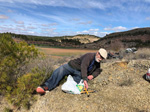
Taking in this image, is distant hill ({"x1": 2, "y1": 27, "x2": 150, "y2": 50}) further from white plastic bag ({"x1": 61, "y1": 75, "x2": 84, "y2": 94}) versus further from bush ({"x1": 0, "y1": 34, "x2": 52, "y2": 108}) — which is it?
white plastic bag ({"x1": 61, "y1": 75, "x2": 84, "y2": 94})

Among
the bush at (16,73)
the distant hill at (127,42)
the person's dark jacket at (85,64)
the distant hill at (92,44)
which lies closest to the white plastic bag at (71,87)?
the person's dark jacket at (85,64)

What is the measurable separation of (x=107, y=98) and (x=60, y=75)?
1398 mm

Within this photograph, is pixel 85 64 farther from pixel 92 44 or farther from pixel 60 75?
pixel 92 44

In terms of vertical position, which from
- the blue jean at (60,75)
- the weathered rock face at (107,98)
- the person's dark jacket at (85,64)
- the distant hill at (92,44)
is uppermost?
the distant hill at (92,44)

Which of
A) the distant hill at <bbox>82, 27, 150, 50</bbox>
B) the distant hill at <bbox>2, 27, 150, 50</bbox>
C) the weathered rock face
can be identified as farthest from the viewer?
the distant hill at <bbox>82, 27, 150, 50</bbox>

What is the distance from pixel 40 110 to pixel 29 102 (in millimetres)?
434

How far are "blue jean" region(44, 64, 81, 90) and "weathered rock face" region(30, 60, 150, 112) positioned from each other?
195 millimetres

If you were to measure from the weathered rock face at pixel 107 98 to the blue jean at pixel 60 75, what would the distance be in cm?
19

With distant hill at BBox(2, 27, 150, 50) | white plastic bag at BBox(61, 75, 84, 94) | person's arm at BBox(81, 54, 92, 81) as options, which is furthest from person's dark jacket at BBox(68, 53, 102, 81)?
distant hill at BBox(2, 27, 150, 50)

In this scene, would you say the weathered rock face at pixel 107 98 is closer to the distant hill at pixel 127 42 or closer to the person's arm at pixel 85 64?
the person's arm at pixel 85 64

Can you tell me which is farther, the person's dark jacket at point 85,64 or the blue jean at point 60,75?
the blue jean at point 60,75

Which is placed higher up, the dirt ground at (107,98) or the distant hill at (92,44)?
the distant hill at (92,44)

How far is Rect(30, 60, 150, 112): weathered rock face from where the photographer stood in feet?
8.71

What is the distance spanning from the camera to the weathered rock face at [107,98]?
266 centimetres
